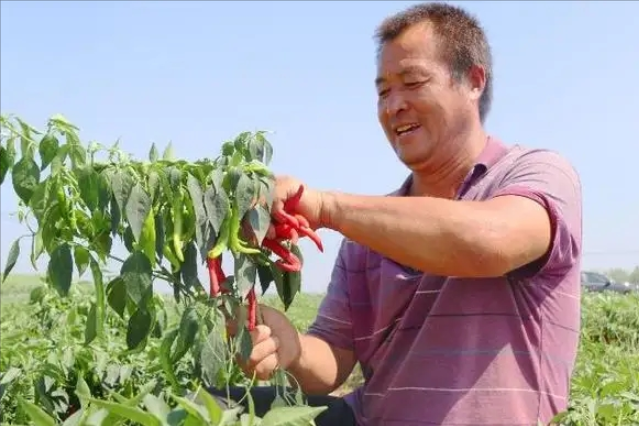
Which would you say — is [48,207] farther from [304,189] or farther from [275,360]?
[275,360]

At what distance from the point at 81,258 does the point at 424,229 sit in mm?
667

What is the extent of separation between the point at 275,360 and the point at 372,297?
2.14 ft

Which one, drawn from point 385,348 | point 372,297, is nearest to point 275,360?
point 385,348

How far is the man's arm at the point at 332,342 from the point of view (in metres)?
2.39

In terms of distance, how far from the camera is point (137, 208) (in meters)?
1.44

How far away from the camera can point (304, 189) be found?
1721mm

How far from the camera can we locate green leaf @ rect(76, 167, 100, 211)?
58.0 inches

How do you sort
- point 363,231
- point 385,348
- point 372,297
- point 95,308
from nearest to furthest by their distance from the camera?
point 95,308
point 363,231
point 385,348
point 372,297

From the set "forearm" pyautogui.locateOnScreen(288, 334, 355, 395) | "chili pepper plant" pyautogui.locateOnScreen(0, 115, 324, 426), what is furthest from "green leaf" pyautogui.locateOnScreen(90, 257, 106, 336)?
"forearm" pyautogui.locateOnScreen(288, 334, 355, 395)

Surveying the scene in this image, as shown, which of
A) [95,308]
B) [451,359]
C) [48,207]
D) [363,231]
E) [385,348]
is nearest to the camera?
[48,207]

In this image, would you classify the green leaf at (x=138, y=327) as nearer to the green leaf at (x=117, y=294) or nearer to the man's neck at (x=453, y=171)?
the green leaf at (x=117, y=294)

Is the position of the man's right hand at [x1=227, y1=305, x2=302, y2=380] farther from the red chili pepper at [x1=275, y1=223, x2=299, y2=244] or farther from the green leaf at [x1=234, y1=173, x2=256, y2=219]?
the green leaf at [x1=234, y1=173, x2=256, y2=219]

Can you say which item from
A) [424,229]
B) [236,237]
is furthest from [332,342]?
[236,237]

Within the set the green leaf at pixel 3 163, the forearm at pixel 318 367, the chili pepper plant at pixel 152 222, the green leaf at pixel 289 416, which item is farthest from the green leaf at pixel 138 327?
the forearm at pixel 318 367
